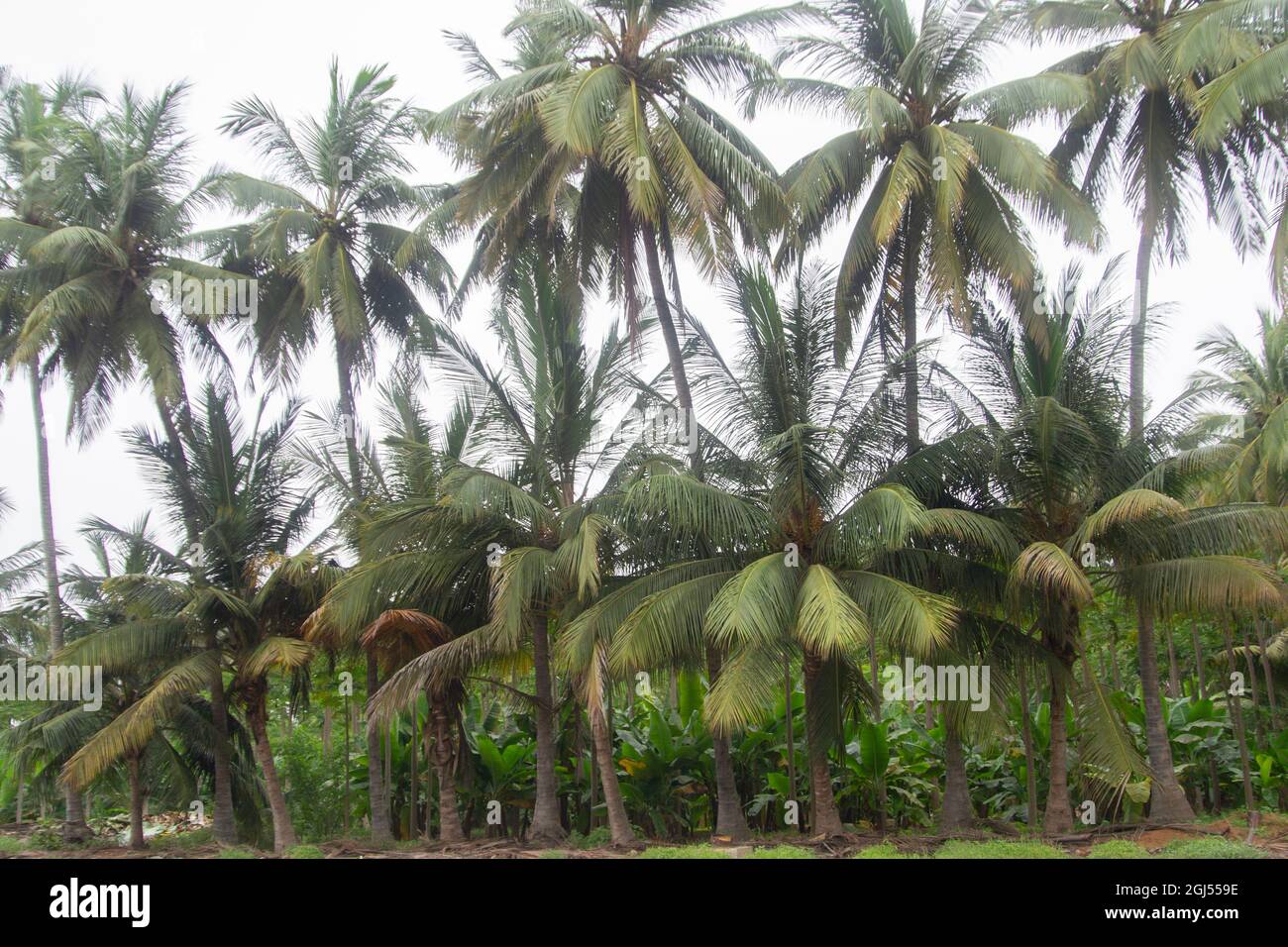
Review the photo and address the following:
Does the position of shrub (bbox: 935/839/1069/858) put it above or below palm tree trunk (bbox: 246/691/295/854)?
below

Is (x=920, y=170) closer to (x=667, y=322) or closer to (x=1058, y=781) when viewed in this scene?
(x=667, y=322)

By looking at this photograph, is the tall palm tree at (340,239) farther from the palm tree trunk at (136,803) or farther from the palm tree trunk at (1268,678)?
the palm tree trunk at (1268,678)

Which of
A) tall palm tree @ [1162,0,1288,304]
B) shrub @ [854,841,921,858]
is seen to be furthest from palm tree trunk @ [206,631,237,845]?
tall palm tree @ [1162,0,1288,304]

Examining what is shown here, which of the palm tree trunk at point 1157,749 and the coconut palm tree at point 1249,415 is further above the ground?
the coconut palm tree at point 1249,415

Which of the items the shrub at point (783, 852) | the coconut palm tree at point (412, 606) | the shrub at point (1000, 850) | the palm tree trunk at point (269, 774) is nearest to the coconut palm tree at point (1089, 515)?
the shrub at point (1000, 850)

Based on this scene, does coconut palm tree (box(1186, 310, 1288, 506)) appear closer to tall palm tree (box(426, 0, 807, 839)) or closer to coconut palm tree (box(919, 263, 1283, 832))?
coconut palm tree (box(919, 263, 1283, 832))

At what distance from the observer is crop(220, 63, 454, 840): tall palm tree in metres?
24.0

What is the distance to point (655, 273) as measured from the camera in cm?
2188

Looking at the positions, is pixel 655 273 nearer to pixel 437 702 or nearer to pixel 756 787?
pixel 437 702

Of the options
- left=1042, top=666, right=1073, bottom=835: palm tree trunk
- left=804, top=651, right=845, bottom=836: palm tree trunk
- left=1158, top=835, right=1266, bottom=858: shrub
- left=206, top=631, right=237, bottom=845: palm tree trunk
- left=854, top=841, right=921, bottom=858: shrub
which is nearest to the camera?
left=1158, top=835, right=1266, bottom=858: shrub

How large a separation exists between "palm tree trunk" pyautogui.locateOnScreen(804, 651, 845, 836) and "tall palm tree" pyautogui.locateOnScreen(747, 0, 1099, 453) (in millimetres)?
4090

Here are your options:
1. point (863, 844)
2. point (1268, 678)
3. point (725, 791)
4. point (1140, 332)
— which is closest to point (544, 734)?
point (725, 791)

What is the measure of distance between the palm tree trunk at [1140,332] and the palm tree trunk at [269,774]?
15842 mm

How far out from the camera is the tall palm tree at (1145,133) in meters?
20.3
